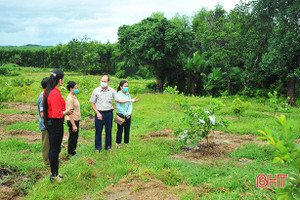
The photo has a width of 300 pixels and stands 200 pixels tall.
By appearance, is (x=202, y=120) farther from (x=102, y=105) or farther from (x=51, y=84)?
(x=51, y=84)

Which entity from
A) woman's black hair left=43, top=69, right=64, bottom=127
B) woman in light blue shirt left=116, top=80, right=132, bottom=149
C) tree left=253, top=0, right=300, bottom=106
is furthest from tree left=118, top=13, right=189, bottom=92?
woman's black hair left=43, top=69, right=64, bottom=127

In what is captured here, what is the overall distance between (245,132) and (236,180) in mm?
4175

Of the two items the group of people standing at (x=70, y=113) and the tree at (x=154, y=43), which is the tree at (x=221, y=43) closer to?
the tree at (x=154, y=43)

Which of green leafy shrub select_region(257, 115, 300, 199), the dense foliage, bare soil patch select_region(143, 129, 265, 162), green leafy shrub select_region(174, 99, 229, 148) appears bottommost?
bare soil patch select_region(143, 129, 265, 162)

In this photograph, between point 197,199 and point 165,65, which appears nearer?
point 197,199

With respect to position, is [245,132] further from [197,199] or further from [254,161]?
[197,199]

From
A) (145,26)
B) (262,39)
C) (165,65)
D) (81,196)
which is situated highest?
(145,26)

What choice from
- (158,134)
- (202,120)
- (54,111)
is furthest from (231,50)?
(54,111)

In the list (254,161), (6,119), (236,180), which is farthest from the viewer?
(6,119)

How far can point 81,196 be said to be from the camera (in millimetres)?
3789

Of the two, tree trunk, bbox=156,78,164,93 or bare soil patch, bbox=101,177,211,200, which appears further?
tree trunk, bbox=156,78,164,93

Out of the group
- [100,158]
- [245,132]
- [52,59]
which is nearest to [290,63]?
[245,132]

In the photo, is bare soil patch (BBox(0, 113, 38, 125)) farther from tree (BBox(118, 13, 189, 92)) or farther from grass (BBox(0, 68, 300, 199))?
tree (BBox(118, 13, 189, 92))

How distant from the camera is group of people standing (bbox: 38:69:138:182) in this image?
3.81 meters
